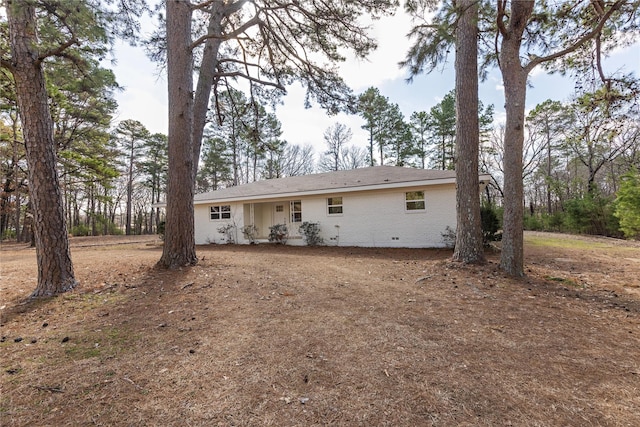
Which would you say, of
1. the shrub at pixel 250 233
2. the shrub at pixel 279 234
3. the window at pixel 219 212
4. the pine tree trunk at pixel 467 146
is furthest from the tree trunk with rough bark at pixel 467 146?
the window at pixel 219 212

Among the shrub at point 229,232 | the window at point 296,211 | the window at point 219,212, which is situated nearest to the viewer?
the window at point 296,211

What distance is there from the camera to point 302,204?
12.8 m

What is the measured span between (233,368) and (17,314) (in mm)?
3305

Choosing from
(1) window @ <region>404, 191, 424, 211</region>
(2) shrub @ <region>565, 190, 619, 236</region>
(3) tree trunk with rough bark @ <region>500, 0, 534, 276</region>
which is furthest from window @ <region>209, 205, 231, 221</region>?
(2) shrub @ <region>565, 190, 619, 236</region>

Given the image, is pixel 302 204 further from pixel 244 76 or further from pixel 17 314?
pixel 17 314

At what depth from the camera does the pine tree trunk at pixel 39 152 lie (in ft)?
13.1

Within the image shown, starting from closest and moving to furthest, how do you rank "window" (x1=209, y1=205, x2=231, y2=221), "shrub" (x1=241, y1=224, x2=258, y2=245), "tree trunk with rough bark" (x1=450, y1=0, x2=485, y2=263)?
"tree trunk with rough bark" (x1=450, y1=0, x2=485, y2=263), "shrub" (x1=241, y1=224, x2=258, y2=245), "window" (x1=209, y1=205, x2=231, y2=221)

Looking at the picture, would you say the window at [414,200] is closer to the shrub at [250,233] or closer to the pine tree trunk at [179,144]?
the shrub at [250,233]

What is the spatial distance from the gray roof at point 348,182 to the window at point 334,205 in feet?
1.83

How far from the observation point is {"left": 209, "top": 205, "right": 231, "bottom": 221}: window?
14.4 m

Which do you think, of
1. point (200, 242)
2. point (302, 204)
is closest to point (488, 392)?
point (302, 204)

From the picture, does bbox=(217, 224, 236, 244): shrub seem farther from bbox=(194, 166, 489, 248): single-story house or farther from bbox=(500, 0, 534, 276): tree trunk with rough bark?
bbox=(500, 0, 534, 276): tree trunk with rough bark

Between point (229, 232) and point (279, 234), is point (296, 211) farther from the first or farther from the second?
point (229, 232)

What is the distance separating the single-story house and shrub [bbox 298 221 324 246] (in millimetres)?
181
